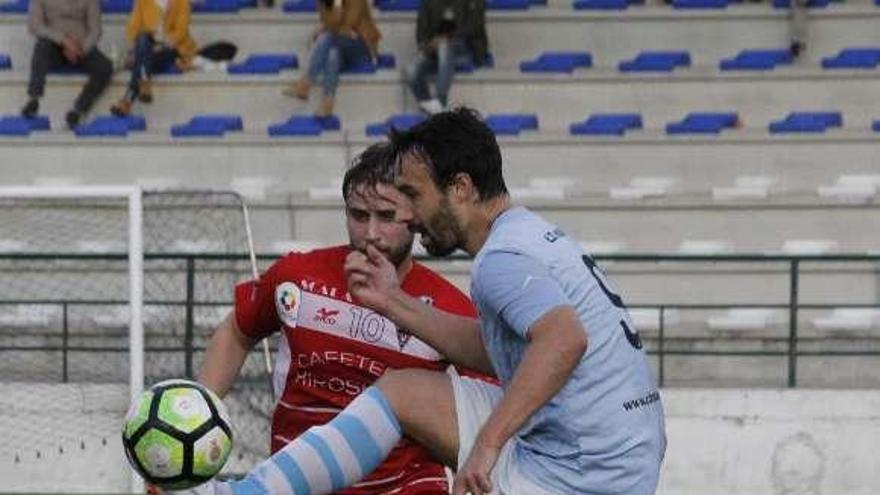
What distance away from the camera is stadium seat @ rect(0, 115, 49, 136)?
54.7 ft

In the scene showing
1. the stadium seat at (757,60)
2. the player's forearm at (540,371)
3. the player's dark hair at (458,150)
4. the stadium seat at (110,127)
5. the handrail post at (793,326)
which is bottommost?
Answer: the handrail post at (793,326)

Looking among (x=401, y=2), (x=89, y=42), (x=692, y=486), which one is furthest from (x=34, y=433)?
(x=401, y=2)

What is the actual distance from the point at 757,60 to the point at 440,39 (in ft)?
8.48

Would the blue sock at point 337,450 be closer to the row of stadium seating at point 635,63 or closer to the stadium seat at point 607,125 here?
the stadium seat at point 607,125

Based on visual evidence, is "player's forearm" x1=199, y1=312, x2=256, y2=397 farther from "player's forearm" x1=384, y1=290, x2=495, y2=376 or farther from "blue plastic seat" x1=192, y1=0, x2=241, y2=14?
"blue plastic seat" x1=192, y1=0, x2=241, y2=14

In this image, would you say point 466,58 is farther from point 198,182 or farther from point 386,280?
point 386,280

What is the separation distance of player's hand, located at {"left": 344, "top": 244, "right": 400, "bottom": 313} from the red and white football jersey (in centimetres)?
55

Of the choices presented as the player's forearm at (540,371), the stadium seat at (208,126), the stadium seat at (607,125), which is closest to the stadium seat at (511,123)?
the stadium seat at (607,125)

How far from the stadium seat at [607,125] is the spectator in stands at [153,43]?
10.6ft

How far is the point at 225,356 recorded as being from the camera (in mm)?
6953

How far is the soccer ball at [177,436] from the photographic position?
5.60 metres

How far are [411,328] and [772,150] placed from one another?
10612 millimetres

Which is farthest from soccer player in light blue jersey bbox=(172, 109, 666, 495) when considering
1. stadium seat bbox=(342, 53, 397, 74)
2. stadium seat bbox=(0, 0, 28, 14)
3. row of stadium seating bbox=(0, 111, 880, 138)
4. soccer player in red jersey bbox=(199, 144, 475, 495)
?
stadium seat bbox=(0, 0, 28, 14)

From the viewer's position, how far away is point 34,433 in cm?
1230
